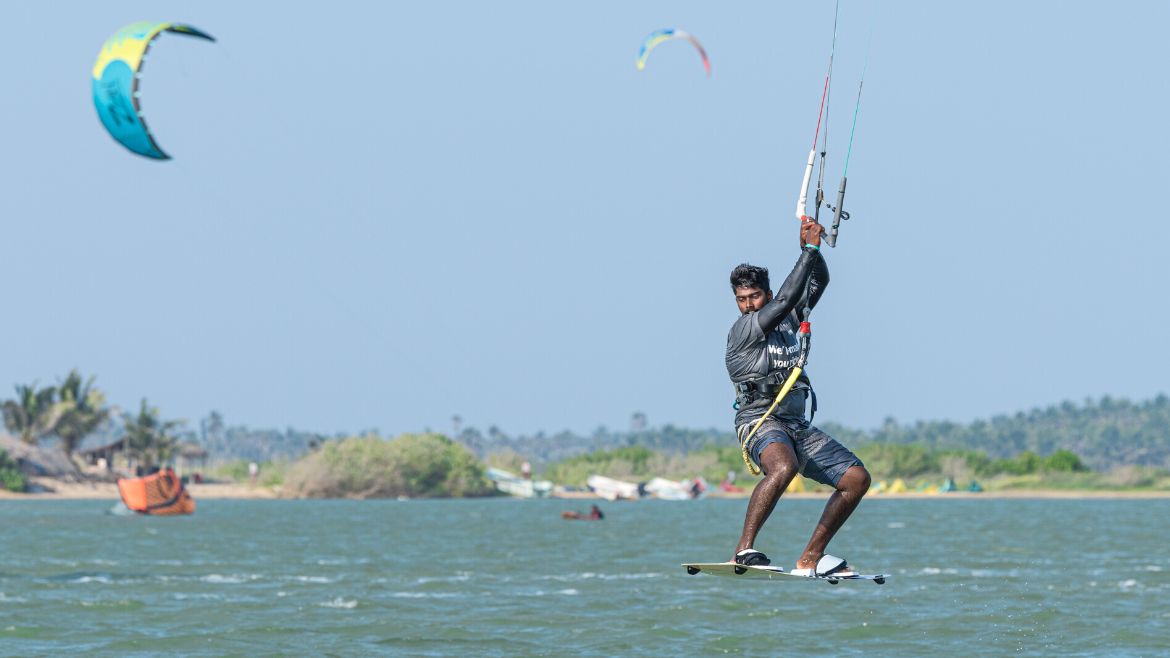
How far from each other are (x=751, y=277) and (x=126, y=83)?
61.5 feet

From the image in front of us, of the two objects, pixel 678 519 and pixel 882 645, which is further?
pixel 678 519

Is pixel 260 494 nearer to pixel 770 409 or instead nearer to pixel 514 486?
pixel 514 486

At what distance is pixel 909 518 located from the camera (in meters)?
109

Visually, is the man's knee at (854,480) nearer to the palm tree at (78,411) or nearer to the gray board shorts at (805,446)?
the gray board shorts at (805,446)

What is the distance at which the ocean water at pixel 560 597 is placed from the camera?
32312mm

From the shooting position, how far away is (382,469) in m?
159

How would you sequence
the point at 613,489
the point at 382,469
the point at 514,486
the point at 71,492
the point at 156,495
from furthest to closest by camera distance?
the point at 514,486
the point at 613,489
the point at 71,492
the point at 382,469
the point at 156,495

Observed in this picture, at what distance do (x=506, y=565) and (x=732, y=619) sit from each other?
19602 mm

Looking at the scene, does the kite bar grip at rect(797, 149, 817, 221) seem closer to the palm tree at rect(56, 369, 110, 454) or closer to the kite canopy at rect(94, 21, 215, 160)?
the kite canopy at rect(94, 21, 215, 160)

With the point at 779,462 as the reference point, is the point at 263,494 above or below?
above

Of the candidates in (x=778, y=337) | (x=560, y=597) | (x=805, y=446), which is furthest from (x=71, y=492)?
(x=778, y=337)

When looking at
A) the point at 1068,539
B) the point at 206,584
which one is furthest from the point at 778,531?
the point at 206,584

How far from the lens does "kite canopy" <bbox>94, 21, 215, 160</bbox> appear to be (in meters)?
30.0

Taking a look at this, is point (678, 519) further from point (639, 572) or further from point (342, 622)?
point (342, 622)
